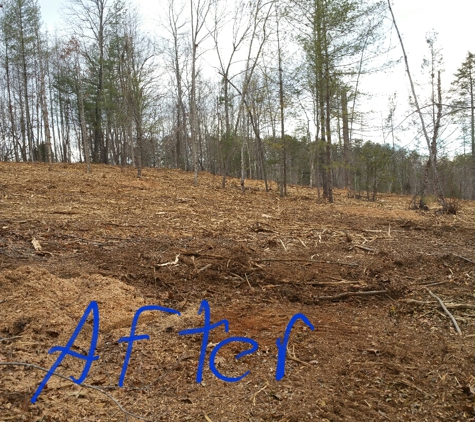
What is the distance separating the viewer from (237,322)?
10.2 feet

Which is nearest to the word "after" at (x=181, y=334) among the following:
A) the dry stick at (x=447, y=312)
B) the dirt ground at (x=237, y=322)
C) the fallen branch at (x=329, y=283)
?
the dirt ground at (x=237, y=322)

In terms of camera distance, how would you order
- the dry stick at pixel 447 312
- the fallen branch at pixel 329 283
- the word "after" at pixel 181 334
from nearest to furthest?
the word "after" at pixel 181 334, the dry stick at pixel 447 312, the fallen branch at pixel 329 283

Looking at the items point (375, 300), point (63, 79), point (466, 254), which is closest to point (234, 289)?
point (375, 300)

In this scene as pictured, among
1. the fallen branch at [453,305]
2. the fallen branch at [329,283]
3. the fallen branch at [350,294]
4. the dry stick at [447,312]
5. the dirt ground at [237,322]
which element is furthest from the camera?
the fallen branch at [329,283]

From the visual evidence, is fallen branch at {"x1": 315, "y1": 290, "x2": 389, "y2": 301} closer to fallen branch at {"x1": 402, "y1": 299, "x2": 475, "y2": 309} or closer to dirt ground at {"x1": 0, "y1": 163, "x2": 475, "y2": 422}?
dirt ground at {"x1": 0, "y1": 163, "x2": 475, "y2": 422}

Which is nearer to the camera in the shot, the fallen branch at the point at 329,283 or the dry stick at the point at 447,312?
the dry stick at the point at 447,312

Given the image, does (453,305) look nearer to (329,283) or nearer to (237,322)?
(329,283)

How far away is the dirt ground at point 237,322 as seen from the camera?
6.86 feet

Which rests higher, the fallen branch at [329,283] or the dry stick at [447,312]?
the fallen branch at [329,283]

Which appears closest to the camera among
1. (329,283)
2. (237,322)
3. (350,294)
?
(237,322)

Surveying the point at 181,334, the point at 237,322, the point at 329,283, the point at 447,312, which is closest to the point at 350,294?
the point at 329,283

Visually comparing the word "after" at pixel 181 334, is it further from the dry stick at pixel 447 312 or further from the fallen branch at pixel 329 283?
the dry stick at pixel 447 312

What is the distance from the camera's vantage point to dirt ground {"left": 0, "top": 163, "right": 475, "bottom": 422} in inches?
82.4

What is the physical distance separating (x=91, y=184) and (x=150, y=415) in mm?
10928
